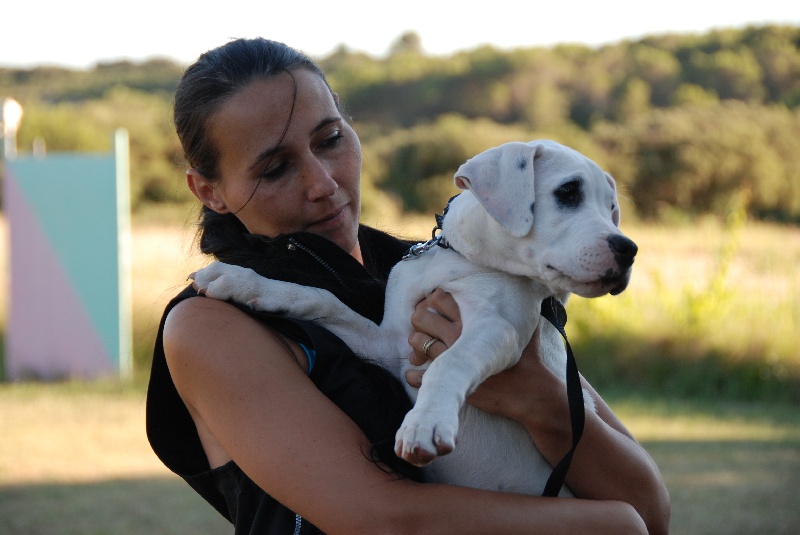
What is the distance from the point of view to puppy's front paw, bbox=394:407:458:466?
1.84m

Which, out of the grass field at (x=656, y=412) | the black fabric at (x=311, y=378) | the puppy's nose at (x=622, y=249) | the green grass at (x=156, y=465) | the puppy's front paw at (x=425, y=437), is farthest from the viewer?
the grass field at (x=656, y=412)

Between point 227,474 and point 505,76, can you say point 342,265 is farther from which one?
point 505,76

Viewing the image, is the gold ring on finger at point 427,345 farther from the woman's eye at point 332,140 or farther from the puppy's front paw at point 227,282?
the woman's eye at point 332,140

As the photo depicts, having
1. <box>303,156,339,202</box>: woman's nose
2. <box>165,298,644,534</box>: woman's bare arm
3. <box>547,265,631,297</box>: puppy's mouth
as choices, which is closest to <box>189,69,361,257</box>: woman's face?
<box>303,156,339,202</box>: woman's nose

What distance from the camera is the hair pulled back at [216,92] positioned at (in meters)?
2.34

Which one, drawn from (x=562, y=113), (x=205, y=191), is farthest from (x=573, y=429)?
(x=562, y=113)

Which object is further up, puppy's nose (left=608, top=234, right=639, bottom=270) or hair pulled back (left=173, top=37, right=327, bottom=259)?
hair pulled back (left=173, top=37, right=327, bottom=259)

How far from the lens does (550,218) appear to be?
7.55 feet

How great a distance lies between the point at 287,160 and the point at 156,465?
521 centimetres

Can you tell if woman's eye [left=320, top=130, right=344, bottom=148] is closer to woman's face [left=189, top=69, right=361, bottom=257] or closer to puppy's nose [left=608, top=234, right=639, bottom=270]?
woman's face [left=189, top=69, right=361, bottom=257]

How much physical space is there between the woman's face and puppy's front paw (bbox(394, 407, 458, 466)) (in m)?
0.71

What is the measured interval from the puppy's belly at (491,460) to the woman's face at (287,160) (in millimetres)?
602

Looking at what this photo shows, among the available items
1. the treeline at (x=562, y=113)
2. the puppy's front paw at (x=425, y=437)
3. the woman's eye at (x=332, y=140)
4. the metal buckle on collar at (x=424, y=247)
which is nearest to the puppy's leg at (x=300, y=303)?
the metal buckle on collar at (x=424, y=247)

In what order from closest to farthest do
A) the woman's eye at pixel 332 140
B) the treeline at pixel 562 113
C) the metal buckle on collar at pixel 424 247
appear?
the woman's eye at pixel 332 140 → the metal buckle on collar at pixel 424 247 → the treeline at pixel 562 113
